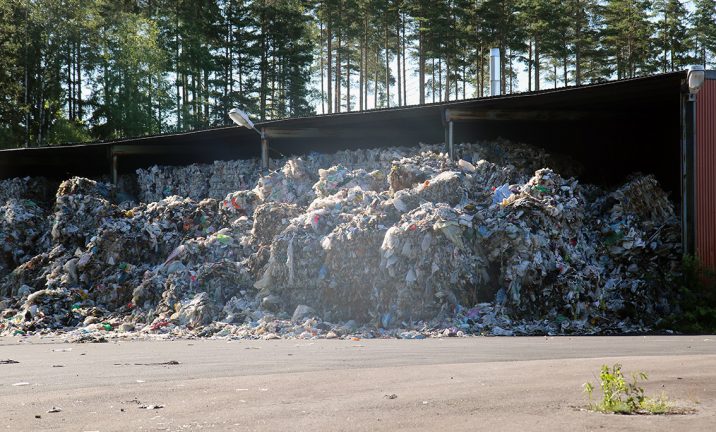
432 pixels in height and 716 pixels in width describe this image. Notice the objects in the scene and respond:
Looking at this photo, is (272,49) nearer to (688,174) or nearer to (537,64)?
(537,64)

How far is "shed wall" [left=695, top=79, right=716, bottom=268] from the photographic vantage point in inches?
541

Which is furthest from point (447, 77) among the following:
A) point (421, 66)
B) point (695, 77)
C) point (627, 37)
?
point (695, 77)

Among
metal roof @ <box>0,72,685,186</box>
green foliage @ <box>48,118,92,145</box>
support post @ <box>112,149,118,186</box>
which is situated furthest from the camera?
green foliage @ <box>48,118,92,145</box>

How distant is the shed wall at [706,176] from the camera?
13.7 metres

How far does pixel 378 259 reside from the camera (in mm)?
13086

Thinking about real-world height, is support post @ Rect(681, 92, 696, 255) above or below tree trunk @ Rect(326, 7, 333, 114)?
below

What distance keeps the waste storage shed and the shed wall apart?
0.02 metres

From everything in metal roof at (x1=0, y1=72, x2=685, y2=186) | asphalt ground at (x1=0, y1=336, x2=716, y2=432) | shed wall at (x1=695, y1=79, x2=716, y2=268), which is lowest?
asphalt ground at (x1=0, y1=336, x2=716, y2=432)

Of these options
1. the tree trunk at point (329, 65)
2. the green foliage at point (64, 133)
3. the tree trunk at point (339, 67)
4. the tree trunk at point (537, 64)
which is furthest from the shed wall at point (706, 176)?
the green foliage at point (64, 133)

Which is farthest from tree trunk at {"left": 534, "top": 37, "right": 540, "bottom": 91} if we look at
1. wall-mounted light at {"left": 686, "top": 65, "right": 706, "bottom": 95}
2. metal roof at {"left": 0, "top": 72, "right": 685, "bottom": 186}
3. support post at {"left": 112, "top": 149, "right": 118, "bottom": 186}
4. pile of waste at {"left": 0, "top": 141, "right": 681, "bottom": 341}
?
wall-mounted light at {"left": 686, "top": 65, "right": 706, "bottom": 95}

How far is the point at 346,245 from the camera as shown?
13297 millimetres

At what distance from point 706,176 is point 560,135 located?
4.54 metres

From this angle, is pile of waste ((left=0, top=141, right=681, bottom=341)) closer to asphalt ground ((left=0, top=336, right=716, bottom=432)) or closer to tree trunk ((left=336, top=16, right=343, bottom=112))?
asphalt ground ((left=0, top=336, right=716, bottom=432))

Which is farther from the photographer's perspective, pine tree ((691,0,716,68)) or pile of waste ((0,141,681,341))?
pine tree ((691,0,716,68))
